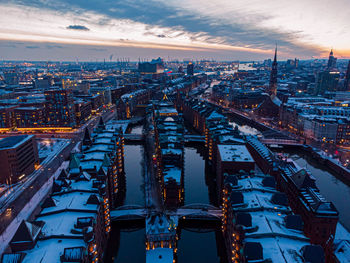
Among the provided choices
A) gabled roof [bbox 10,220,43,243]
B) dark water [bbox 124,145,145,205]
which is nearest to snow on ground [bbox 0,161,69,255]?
gabled roof [bbox 10,220,43,243]

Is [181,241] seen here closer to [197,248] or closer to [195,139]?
[197,248]

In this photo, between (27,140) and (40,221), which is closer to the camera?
(40,221)

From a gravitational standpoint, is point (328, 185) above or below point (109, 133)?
A: below

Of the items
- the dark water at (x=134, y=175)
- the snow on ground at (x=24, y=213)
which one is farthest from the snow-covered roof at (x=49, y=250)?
the dark water at (x=134, y=175)

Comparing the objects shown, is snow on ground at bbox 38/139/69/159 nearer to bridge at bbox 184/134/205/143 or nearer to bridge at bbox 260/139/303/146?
bridge at bbox 184/134/205/143

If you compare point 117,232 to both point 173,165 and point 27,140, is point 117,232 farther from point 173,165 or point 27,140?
point 27,140

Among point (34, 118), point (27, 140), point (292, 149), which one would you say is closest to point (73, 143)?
point (27, 140)
